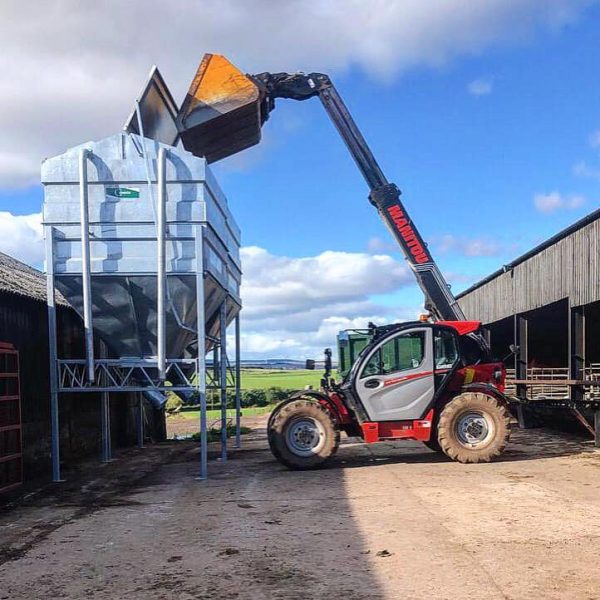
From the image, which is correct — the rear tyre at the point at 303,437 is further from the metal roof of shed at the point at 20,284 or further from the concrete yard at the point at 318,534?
the metal roof of shed at the point at 20,284

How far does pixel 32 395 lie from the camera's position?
1182 centimetres

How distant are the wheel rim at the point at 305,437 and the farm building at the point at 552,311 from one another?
19.5 feet

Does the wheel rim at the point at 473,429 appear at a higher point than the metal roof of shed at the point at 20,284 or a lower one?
lower

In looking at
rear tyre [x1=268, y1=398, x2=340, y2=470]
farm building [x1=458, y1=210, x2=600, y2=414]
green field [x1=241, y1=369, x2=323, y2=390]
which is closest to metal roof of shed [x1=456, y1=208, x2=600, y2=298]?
farm building [x1=458, y1=210, x2=600, y2=414]

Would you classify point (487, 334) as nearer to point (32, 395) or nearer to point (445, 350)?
point (445, 350)

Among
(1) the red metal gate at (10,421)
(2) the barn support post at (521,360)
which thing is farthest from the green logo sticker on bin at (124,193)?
(2) the barn support post at (521,360)

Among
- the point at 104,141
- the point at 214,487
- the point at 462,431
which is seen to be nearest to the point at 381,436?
the point at 462,431

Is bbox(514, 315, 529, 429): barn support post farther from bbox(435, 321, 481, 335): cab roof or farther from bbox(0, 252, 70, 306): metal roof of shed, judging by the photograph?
bbox(0, 252, 70, 306): metal roof of shed

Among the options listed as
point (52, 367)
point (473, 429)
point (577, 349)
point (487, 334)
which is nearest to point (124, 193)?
point (52, 367)

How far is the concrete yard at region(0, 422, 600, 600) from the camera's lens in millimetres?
5297

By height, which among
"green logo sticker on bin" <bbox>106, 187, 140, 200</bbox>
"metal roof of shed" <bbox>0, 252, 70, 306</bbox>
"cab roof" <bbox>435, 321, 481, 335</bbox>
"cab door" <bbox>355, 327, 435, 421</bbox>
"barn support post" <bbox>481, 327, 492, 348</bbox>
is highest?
"green logo sticker on bin" <bbox>106, 187, 140, 200</bbox>

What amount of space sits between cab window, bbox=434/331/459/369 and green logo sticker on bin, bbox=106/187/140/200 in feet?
18.7

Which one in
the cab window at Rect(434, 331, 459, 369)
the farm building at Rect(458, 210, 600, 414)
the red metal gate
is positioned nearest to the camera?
the red metal gate

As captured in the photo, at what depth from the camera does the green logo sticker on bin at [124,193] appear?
440 inches
